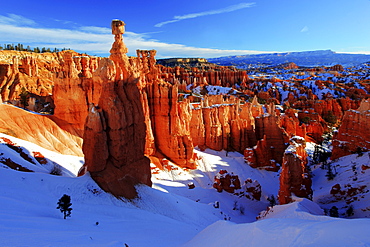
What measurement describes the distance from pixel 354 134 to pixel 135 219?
37611 mm

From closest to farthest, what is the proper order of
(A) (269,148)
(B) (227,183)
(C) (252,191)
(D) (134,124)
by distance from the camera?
(D) (134,124), (C) (252,191), (B) (227,183), (A) (269,148)

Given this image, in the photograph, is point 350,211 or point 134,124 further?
point 350,211

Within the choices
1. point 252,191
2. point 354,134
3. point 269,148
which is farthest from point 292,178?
point 354,134

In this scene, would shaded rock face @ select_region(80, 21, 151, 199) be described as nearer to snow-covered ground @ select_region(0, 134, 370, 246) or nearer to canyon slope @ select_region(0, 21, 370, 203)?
canyon slope @ select_region(0, 21, 370, 203)

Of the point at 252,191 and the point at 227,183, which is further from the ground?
the point at 227,183

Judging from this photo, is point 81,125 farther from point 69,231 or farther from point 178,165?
point 69,231

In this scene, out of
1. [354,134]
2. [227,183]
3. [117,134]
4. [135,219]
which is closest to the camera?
[135,219]

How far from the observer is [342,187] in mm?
27219

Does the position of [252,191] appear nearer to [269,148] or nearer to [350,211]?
[350,211]

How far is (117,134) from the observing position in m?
19.4

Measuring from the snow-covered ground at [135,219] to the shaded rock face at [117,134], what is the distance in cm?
121

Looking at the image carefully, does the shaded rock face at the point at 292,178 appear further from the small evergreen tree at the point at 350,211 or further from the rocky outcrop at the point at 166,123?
the rocky outcrop at the point at 166,123

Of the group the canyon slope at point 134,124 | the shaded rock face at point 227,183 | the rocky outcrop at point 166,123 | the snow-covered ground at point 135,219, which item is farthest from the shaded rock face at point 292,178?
the rocky outcrop at point 166,123

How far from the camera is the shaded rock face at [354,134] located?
37375 millimetres
